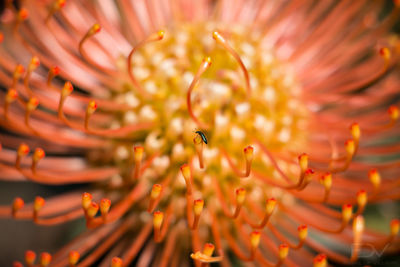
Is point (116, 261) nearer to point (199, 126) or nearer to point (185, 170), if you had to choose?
point (185, 170)

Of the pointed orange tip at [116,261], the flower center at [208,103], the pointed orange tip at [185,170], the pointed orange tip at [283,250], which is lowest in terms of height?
the pointed orange tip at [283,250]

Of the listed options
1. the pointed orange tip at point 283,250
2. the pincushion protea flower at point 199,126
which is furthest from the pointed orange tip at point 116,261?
the pointed orange tip at point 283,250

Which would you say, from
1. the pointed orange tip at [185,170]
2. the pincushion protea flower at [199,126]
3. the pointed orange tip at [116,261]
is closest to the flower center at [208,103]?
the pincushion protea flower at [199,126]

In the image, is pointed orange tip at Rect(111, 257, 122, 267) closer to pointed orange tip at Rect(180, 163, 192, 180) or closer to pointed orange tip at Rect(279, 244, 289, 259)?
pointed orange tip at Rect(180, 163, 192, 180)

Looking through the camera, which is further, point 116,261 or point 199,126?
point 199,126

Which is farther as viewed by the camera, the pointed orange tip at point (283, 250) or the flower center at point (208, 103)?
the flower center at point (208, 103)

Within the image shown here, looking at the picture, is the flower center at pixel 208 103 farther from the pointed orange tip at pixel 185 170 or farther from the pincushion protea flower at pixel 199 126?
the pointed orange tip at pixel 185 170

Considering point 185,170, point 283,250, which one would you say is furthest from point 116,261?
point 283,250

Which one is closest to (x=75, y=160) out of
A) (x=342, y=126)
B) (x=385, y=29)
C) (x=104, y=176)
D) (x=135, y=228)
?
(x=104, y=176)

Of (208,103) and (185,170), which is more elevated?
(208,103)

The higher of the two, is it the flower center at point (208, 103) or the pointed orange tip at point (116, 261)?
the flower center at point (208, 103)
